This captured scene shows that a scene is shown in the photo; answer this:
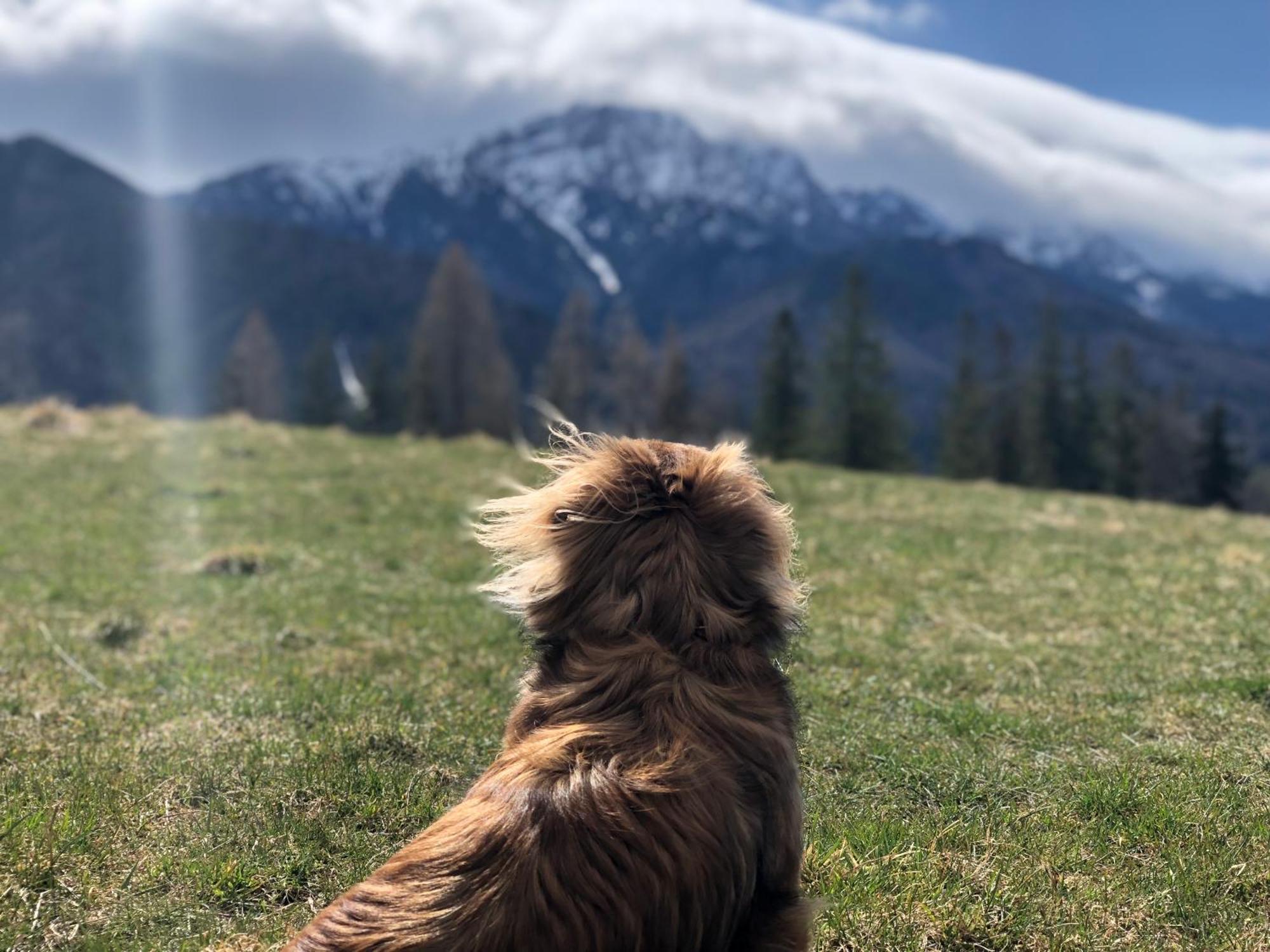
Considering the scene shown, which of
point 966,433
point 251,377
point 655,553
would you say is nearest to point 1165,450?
point 966,433

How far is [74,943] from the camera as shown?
3.99 meters

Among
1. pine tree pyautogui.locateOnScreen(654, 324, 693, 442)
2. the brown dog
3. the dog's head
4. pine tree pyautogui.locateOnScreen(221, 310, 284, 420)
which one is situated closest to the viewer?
the brown dog

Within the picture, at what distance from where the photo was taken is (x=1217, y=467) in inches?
2349

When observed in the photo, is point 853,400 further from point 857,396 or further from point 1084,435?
point 1084,435

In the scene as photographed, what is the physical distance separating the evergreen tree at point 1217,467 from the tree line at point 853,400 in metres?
0.08

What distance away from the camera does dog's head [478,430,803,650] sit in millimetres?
3564

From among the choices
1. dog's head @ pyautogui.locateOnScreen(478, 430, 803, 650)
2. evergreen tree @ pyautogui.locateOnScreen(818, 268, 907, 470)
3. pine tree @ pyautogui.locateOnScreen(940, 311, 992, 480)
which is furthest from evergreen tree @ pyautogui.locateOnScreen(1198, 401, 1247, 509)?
dog's head @ pyautogui.locateOnScreen(478, 430, 803, 650)

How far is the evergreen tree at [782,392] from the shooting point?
64.3m

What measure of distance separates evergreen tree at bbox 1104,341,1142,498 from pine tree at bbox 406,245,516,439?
4057cm

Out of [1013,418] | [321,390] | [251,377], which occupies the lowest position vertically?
[321,390]

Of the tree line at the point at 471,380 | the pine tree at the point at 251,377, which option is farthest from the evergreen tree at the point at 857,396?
the pine tree at the point at 251,377

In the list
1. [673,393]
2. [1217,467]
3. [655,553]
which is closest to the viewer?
[655,553]

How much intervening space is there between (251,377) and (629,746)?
9242cm

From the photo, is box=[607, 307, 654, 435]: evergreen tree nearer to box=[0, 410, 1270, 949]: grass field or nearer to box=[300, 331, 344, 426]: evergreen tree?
box=[300, 331, 344, 426]: evergreen tree
